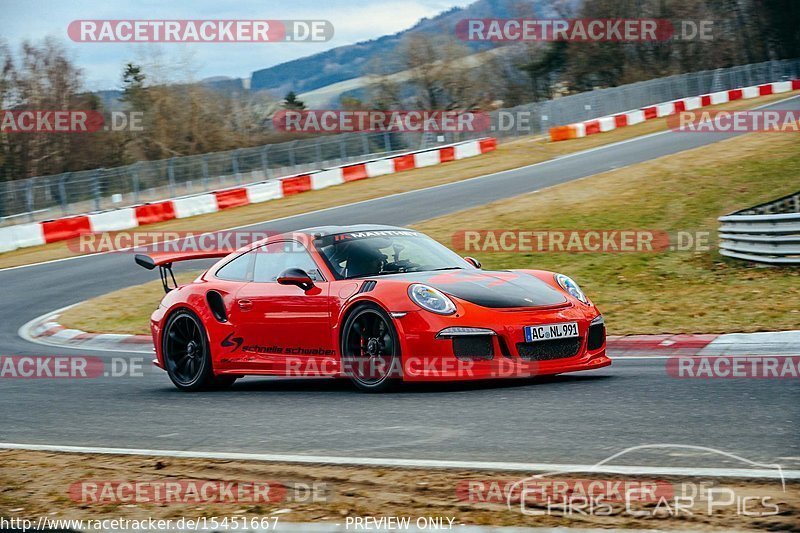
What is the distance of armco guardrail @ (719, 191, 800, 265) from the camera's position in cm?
1316

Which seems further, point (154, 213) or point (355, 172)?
point (355, 172)

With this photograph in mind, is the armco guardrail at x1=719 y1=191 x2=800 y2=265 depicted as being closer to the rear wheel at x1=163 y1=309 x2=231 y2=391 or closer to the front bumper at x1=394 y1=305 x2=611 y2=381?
the front bumper at x1=394 y1=305 x2=611 y2=381

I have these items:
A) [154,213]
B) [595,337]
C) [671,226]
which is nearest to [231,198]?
[154,213]

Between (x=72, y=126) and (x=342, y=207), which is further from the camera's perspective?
(x=72, y=126)

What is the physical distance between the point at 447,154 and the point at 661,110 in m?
13.5

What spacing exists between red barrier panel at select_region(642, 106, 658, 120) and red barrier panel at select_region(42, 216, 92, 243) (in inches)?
1007

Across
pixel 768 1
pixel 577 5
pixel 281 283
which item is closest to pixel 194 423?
pixel 281 283

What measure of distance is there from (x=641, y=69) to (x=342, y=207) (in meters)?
52.0

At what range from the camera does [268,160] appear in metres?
35.3

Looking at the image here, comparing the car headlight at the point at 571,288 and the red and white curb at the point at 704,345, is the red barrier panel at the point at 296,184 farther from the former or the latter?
the car headlight at the point at 571,288

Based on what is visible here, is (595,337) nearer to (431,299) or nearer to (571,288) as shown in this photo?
(571,288)

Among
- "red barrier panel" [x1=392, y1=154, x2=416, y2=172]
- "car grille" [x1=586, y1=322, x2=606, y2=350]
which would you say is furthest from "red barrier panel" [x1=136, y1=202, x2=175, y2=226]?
"car grille" [x1=586, y1=322, x2=606, y2=350]

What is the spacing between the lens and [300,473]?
522 cm

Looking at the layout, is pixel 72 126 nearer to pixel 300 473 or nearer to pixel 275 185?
pixel 275 185
